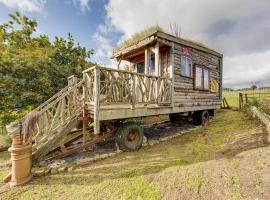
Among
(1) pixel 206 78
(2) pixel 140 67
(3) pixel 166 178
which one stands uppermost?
(2) pixel 140 67

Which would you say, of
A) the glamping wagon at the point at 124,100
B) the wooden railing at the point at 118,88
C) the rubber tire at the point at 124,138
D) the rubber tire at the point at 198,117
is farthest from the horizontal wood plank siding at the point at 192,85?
the rubber tire at the point at 124,138

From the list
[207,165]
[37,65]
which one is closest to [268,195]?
[207,165]

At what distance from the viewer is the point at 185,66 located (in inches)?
323

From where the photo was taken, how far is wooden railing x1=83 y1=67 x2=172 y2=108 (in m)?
4.91

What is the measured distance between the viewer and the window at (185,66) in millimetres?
7997

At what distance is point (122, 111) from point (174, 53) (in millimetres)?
4230

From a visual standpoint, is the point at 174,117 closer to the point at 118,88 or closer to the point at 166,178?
the point at 118,88

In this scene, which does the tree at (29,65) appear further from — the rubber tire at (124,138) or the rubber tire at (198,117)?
the rubber tire at (198,117)

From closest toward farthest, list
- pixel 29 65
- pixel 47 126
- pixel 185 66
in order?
pixel 47 126
pixel 29 65
pixel 185 66

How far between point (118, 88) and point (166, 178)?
3.00m

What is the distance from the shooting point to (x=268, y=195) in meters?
2.86

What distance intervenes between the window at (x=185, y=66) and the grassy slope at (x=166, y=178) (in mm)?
4238

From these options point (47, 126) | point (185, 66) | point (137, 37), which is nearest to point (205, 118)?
point (185, 66)

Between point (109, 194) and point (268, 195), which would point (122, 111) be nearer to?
point (109, 194)
